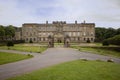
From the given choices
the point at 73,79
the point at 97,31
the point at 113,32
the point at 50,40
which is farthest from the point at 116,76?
the point at 97,31

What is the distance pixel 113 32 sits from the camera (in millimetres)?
89688

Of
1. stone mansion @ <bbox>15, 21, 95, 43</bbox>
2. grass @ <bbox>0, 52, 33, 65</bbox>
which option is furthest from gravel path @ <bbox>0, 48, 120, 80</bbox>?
stone mansion @ <bbox>15, 21, 95, 43</bbox>

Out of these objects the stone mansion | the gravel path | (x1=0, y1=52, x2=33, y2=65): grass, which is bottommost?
the gravel path

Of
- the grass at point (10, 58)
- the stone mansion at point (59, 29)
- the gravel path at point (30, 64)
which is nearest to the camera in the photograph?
the gravel path at point (30, 64)

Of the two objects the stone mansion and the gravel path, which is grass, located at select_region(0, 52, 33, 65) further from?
the stone mansion

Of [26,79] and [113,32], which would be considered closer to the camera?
[26,79]

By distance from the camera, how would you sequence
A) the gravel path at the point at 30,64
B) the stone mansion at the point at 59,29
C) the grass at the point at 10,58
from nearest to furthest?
the gravel path at the point at 30,64
the grass at the point at 10,58
the stone mansion at the point at 59,29

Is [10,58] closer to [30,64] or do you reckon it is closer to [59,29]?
[30,64]

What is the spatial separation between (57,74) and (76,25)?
82.9 metres

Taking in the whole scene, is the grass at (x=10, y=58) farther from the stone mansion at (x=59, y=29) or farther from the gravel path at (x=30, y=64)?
the stone mansion at (x=59, y=29)

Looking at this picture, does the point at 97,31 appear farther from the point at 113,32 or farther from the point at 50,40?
the point at 50,40

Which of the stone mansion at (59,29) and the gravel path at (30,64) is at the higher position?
A: the stone mansion at (59,29)

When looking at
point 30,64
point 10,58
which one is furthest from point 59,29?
point 30,64

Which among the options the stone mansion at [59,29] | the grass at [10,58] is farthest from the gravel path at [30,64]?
the stone mansion at [59,29]
